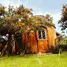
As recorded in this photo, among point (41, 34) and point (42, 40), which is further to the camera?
point (41, 34)

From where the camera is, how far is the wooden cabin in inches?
1293

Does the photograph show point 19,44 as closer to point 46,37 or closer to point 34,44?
point 34,44

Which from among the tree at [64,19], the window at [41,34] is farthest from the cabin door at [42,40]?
the tree at [64,19]

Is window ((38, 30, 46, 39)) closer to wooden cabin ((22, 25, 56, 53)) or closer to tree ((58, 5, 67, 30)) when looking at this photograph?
wooden cabin ((22, 25, 56, 53))

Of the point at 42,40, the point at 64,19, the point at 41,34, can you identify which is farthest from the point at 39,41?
the point at 64,19

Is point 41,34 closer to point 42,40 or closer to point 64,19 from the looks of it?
point 42,40

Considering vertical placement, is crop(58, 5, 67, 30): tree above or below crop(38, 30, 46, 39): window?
above

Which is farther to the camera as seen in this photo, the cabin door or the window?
the window

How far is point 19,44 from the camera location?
33.1 m

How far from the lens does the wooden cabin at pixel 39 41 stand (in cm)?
3284

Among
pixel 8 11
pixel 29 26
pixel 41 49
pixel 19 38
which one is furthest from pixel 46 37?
pixel 8 11

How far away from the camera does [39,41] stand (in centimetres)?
3309

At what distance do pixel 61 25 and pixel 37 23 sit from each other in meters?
4.63

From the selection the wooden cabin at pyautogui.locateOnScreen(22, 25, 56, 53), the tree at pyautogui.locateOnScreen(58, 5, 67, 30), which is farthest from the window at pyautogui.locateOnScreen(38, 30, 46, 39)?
the tree at pyautogui.locateOnScreen(58, 5, 67, 30)
